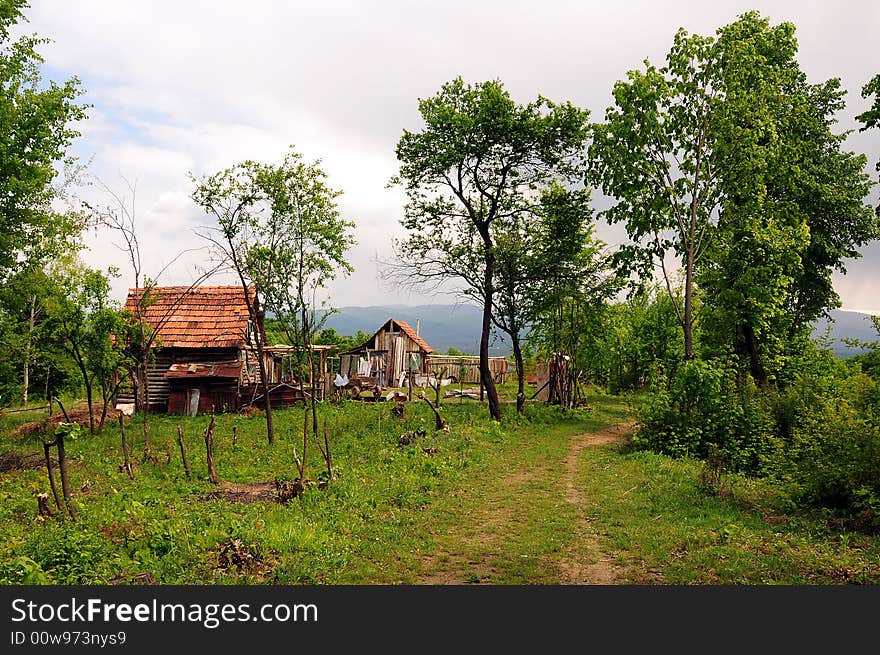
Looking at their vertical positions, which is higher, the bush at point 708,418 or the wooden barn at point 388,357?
the wooden barn at point 388,357

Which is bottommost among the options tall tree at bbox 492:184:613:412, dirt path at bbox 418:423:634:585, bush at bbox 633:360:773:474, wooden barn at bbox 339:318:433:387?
dirt path at bbox 418:423:634:585

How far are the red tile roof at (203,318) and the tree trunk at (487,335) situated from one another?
463 inches

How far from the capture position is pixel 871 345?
40.8ft

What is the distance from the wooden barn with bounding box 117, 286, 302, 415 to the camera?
27.7m

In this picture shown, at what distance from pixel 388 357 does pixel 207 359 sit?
1232 cm

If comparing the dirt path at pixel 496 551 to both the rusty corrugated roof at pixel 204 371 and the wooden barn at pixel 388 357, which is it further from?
the wooden barn at pixel 388 357

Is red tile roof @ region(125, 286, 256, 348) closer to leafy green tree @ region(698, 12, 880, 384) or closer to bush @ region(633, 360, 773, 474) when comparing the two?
bush @ region(633, 360, 773, 474)

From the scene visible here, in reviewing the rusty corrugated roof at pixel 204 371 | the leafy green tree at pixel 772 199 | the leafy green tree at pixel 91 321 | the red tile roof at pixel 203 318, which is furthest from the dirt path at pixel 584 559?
the red tile roof at pixel 203 318

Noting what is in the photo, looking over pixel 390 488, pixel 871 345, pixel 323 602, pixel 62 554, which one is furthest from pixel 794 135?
pixel 62 554

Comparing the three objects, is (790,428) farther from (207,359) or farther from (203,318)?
(203,318)

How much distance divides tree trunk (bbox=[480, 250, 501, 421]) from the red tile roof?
38.6 ft

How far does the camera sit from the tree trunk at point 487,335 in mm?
22953

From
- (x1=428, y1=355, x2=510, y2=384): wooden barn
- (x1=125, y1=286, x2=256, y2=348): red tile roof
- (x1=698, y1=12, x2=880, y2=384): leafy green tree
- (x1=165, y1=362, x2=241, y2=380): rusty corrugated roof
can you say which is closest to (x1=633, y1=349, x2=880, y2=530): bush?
(x1=698, y1=12, x2=880, y2=384): leafy green tree

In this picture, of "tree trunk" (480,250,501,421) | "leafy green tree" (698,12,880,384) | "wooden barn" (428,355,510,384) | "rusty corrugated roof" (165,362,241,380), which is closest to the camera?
"leafy green tree" (698,12,880,384)
